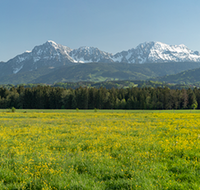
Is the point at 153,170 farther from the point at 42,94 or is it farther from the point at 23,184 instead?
the point at 42,94

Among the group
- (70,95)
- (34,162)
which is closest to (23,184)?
(34,162)

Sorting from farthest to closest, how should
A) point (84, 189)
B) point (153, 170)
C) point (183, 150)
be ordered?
point (183, 150) < point (153, 170) < point (84, 189)

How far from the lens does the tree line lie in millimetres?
125938

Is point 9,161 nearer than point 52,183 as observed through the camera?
No

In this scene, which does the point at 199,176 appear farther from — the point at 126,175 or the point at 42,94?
the point at 42,94

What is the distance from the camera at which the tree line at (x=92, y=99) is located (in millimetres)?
125938

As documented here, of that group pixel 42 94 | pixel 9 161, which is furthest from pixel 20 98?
pixel 9 161

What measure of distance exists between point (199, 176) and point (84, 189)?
5.65 m

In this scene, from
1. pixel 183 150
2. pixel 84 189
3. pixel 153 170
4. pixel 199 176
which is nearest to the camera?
pixel 84 189

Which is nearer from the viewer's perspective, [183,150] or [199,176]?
[199,176]

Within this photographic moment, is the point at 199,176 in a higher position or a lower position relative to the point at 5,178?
higher

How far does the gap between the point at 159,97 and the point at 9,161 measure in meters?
131

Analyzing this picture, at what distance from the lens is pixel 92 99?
138375 millimetres

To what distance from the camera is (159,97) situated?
130m
